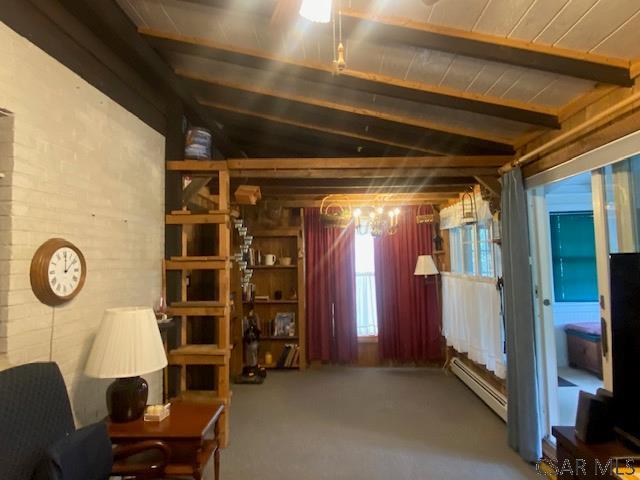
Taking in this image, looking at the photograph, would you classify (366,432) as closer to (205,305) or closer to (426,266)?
(205,305)

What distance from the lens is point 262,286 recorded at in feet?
17.9

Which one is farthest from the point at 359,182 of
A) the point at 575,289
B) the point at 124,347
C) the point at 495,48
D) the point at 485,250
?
the point at 575,289

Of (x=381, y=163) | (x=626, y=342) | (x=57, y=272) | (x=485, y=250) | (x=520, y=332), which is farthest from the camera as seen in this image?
(x=485, y=250)

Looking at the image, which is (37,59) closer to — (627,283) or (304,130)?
(304,130)

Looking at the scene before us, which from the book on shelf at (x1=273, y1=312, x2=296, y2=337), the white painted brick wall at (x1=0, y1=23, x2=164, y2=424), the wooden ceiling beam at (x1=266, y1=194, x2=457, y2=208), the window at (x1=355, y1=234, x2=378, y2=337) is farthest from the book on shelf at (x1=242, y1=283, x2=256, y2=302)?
the white painted brick wall at (x1=0, y1=23, x2=164, y2=424)

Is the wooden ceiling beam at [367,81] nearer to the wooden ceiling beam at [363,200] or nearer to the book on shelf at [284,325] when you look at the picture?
the wooden ceiling beam at [363,200]

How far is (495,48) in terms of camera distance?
179cm

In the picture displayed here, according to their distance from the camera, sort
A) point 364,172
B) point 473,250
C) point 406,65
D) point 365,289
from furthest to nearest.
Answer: point 365,289 → point 473,250 → point 364,172 → point 406,65

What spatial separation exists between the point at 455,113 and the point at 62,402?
9.47 feet

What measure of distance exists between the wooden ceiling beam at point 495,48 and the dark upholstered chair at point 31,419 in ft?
6.67

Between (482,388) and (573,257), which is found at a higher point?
(573,257)

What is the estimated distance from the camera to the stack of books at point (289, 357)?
5.20 m

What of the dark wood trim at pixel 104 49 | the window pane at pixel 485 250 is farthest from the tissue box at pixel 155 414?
the window pane at pixel 485 250

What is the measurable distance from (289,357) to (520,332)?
10.6 ft
